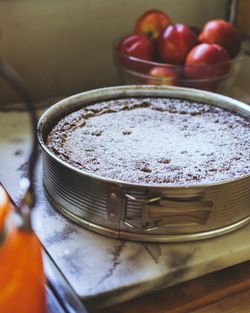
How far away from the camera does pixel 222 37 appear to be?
3.37ft

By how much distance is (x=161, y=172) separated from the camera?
716 mm

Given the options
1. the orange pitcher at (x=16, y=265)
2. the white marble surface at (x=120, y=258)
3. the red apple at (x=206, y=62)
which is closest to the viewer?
the orange pitcher at (x=16, y=265)

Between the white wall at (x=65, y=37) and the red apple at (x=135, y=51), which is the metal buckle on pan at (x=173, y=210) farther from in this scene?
the white wall at (x=65, y=37)

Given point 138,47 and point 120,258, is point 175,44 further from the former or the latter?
point 120,258

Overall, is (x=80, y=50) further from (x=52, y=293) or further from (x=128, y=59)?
(x=52, y=293)

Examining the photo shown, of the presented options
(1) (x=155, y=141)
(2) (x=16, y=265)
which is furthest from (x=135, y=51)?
(2) (x=16, y=265)

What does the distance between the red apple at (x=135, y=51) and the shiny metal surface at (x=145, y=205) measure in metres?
0.32

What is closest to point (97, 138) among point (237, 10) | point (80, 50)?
point (80, 50)

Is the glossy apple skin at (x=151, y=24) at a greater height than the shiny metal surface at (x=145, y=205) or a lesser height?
greater

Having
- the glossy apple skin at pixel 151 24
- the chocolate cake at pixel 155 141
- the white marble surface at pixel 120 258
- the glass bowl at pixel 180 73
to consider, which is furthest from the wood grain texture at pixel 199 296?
the glossy apple skin at pixel 151 24

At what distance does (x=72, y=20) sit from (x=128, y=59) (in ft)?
0.53

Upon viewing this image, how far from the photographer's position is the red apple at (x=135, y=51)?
1000 millimetres

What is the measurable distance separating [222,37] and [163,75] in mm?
155

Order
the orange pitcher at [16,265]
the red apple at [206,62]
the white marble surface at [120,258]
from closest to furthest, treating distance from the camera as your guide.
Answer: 1. the orange pitcher at [16,265]
2. the white marble surface at [120,258]
3. the red apple at [206,62]
